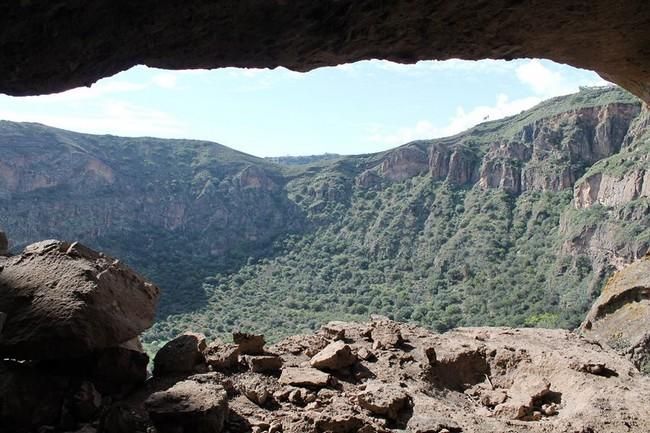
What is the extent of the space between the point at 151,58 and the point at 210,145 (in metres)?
96.3

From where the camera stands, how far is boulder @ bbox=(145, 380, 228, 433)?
12.1ft

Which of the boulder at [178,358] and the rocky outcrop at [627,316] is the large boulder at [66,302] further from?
the rocky outcrop at [627,316]

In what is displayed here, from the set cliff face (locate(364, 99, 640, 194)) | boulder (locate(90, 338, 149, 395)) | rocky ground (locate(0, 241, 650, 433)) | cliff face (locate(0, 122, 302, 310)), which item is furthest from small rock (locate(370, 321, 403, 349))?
cliff face (locate(364, 99, 640, 194))

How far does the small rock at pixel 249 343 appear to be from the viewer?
554cm

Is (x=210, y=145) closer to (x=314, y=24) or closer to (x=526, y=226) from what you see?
(x=526, y=226)

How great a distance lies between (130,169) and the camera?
8262cm

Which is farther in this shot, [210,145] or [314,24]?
[210,145]

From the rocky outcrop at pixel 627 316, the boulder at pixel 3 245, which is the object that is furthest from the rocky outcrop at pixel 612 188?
the boulder at pixel 3 245

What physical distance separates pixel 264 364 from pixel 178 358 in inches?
33.9

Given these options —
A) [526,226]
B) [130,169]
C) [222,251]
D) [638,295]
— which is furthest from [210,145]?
[638,295]

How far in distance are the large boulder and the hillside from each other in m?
27.5

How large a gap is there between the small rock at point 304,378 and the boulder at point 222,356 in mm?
510

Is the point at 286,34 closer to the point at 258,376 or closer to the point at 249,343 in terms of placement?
the point at 258,376

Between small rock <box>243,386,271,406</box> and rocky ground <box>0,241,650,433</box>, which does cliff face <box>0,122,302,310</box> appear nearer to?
rocky ground <box>0,241,650,433</box>
